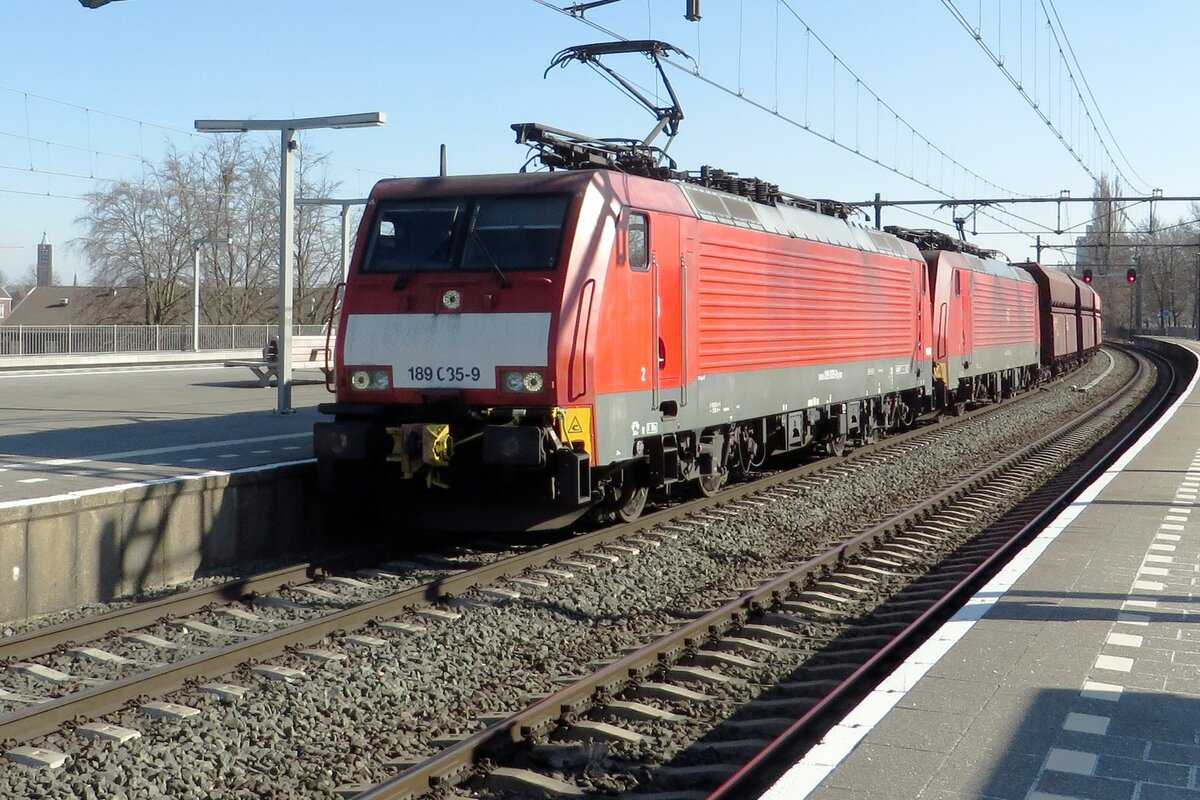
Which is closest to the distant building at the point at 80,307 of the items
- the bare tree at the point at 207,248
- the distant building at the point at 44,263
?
the bare tree at the point at 207,248

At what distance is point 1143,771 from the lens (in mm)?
4828

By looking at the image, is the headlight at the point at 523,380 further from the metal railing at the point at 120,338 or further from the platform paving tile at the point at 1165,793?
the metal railing at the point at 120,338

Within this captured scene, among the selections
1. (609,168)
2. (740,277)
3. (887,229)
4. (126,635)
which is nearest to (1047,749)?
(126,635)

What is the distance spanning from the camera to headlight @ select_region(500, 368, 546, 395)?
32.2 ft

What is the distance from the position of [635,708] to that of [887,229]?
686 inches

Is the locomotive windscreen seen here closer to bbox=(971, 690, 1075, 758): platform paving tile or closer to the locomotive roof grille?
bbox=(971, 690, 1075, 758): platform paving tile

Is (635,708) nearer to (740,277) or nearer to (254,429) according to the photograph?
(740,277)

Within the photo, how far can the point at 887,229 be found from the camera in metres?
22.4

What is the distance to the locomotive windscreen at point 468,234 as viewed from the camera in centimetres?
1020

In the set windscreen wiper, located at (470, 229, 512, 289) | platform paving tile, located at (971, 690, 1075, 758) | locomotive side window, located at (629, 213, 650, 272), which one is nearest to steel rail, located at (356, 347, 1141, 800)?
platform paving tile, located at (971, 690, 1075, 758)

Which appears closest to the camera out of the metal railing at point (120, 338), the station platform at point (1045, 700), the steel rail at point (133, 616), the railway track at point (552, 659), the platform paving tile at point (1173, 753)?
the station platform at point (1045, 700)

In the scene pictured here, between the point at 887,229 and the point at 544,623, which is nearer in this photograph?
the point at 544,623

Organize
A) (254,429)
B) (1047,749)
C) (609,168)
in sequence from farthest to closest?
(254,429) < (609,168) < (1047,749)

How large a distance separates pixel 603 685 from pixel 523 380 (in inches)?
144
